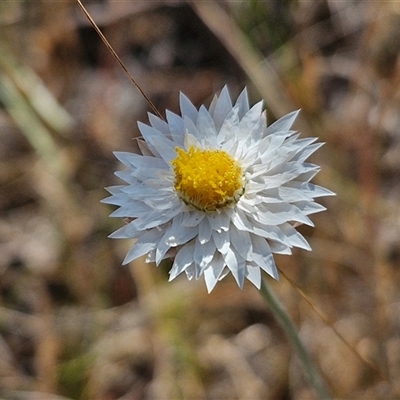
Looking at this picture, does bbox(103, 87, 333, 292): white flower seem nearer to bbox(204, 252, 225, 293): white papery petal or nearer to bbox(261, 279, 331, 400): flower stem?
bbox(204, 252, 225, 293): white papery petal

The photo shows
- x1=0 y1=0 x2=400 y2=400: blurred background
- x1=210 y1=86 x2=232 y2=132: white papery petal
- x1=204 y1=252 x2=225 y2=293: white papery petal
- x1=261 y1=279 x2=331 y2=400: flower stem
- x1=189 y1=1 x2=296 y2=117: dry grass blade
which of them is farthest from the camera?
x1=189 y1=1 x2=296 y2=117: dry grass blade

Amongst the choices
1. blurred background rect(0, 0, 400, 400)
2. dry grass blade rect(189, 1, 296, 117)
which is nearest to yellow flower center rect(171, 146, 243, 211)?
blurred background rect(0, 0, 400, 400)

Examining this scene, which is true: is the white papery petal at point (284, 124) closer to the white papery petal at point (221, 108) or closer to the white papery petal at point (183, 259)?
the white papery petal at point (221, 108)

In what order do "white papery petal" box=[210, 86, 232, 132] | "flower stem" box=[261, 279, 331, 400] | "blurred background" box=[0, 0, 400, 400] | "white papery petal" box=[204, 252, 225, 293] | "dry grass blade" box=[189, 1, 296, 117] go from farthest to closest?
"dry grass blade" box=[189, 1, 296, 117] < "blurred background" box=[0, 0, 400, 400] < "white papery petal" box=[210, 86, 232, 132] < "flower stem" box=[261, 279, 331, 400] < "white papery petal" box=[204, 252, 225, 293]

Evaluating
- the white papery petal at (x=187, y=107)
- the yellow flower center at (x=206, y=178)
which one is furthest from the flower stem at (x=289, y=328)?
the white papery petal at (x=187, y=107)

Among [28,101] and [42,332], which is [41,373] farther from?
[28,101]

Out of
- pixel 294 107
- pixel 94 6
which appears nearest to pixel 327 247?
pixel 294 107
